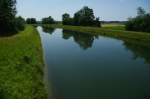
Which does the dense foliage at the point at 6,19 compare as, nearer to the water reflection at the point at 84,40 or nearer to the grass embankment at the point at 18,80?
the water reflection at the point at 84,40

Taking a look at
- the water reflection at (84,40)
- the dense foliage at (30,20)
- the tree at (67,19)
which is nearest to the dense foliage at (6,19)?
the water reflection at (84,40)

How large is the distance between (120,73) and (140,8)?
58060 millimetres

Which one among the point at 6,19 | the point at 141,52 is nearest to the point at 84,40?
the point at 6,19

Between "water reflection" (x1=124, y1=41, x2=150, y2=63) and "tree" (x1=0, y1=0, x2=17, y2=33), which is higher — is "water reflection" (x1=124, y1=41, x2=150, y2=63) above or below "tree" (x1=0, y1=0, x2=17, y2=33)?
below

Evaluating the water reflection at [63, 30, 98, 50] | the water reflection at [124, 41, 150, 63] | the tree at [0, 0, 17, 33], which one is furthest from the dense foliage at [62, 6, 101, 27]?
the water reflection at [124, 41, 150, 63]

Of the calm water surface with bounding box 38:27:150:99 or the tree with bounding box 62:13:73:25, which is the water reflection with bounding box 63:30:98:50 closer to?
the calm water surface with bounding box 38:27:150:99

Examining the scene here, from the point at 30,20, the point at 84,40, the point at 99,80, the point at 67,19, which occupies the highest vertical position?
the point at 67,19

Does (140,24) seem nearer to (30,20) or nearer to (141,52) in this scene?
(141,52)

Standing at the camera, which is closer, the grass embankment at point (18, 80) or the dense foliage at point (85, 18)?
the grass embankment at point (18, 80)

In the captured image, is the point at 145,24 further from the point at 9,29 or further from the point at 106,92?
the point at 106,92

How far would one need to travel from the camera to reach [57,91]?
37.9ft

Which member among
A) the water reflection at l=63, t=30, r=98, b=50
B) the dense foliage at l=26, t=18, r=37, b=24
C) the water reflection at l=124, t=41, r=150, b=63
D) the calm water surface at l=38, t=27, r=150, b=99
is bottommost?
the dense foliage at l=26, t=18, r=37, b=24

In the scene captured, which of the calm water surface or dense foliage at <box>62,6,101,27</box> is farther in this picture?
dense foliage at <box>62,6,101,27</box>

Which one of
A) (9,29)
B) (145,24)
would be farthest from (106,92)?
(145,24)
